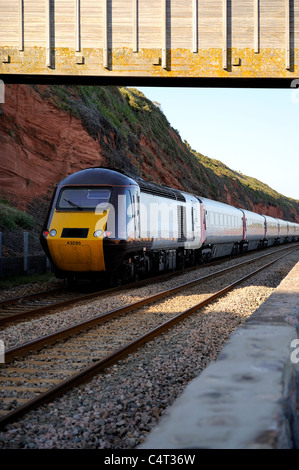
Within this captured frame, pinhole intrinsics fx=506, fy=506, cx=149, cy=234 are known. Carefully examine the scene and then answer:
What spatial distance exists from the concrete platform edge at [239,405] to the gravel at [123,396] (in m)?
1.50

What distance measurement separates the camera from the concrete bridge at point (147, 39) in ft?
41.3

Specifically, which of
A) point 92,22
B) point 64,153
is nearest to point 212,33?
point 92,22

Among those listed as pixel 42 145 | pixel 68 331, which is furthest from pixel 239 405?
pixel 42 145

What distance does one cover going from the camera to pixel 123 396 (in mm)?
5336

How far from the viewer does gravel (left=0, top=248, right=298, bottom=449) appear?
4312 millimetres

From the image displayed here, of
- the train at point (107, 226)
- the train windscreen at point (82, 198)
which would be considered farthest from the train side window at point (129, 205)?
the train windscreen at point (82, 198)

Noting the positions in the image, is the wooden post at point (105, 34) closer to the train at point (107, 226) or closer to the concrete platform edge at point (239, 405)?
the train at point (107, 226)

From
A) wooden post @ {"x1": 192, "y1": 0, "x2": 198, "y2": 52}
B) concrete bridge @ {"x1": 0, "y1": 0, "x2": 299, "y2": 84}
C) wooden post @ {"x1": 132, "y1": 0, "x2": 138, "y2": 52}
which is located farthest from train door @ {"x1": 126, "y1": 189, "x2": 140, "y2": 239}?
wooden post @ {"x1": 192, "y1": 0, "x2": 198, "y2": 52}

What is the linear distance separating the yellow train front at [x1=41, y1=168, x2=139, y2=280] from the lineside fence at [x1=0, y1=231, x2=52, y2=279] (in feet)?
8.65

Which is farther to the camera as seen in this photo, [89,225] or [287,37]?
[89,225]

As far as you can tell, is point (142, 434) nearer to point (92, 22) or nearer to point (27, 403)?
point (27, 403)

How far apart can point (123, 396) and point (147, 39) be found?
389 inches

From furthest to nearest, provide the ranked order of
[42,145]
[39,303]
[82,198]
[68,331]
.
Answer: [42,145] → [82,198] → [39,303] → [68,331]

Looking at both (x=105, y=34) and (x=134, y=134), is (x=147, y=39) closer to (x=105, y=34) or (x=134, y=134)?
(x=105, y=34)
